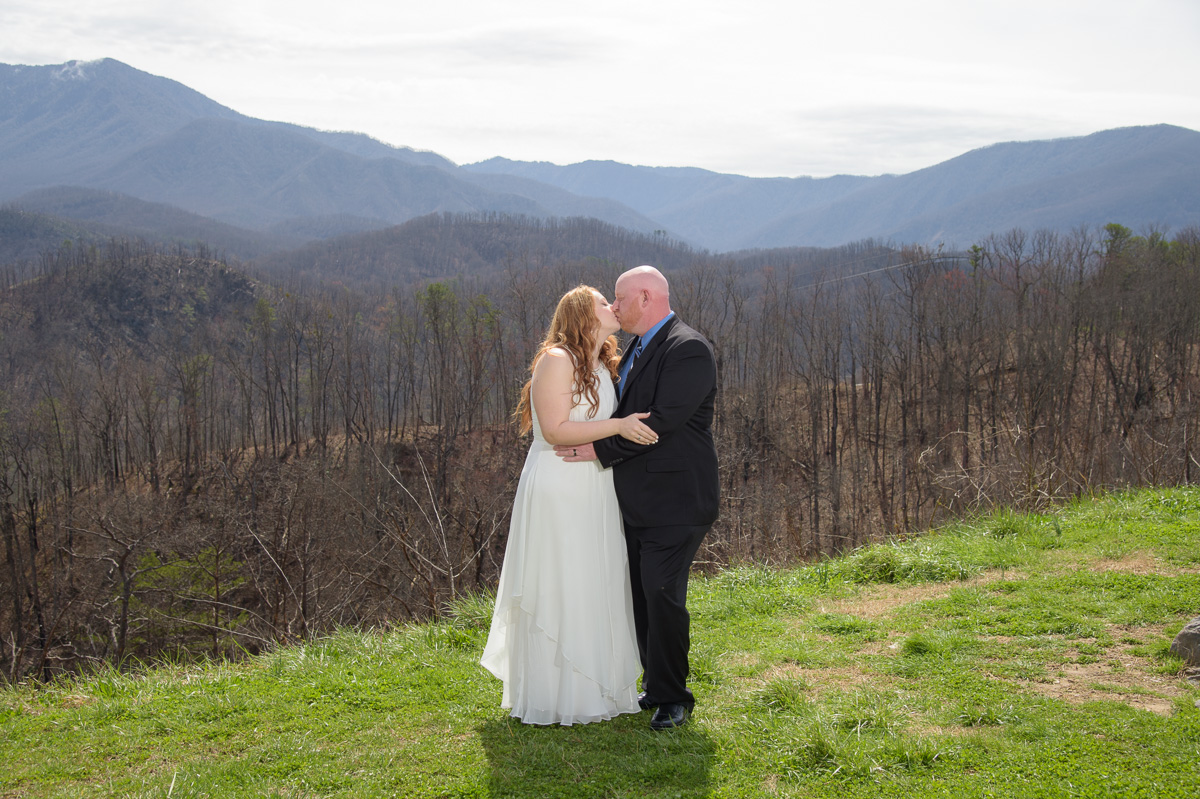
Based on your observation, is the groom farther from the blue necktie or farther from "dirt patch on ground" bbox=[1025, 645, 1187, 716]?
"dirt patch on ground" bbox=[1025, 645, 1187, 716]

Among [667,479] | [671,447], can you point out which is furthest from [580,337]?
[667,479]

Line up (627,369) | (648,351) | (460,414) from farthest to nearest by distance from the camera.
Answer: (460,414)
(627,369)
(648,351)

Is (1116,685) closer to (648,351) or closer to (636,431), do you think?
(636,431)

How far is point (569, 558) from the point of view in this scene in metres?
4.10

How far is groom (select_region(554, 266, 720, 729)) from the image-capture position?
4.00m

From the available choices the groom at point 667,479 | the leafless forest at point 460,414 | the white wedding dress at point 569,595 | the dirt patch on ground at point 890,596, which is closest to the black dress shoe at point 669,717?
the groom at point 667,479

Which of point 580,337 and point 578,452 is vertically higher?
point 580,337

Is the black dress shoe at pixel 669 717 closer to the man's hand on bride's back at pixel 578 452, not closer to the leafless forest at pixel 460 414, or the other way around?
the man's hand on bride's back at pixel 578 452

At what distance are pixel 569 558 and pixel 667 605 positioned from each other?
0.55 m

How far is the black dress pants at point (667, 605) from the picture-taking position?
4004mm

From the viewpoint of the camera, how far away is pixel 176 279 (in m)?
95.2

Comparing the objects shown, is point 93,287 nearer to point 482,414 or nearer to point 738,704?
point 482,414

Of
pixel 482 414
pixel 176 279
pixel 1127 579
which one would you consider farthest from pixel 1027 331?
pixel 176 279

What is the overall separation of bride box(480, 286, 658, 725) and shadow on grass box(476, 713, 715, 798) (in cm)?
13
